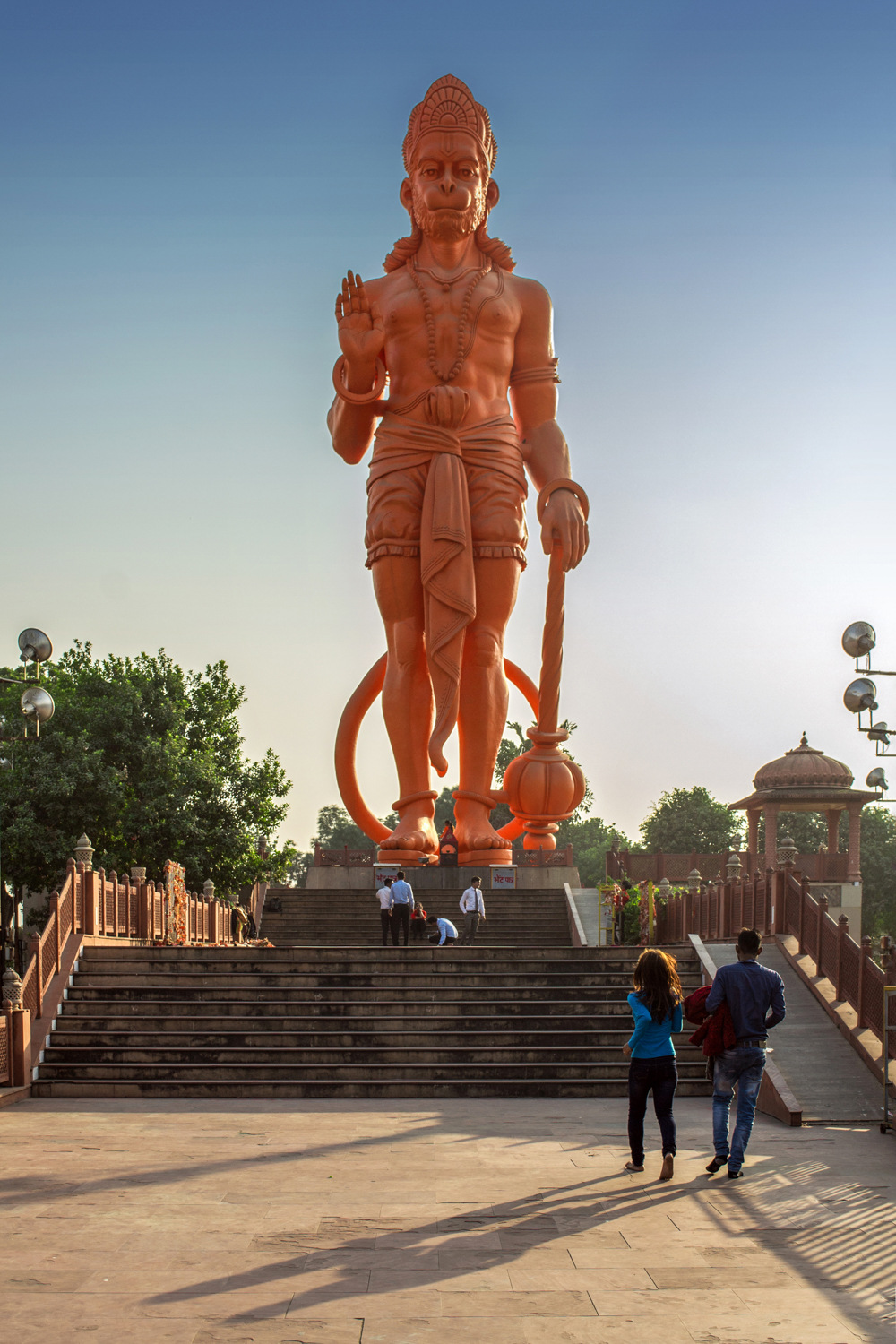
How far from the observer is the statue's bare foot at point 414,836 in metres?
19.5

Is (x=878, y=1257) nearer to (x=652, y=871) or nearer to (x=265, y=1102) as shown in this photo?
(x=265, y=1102)

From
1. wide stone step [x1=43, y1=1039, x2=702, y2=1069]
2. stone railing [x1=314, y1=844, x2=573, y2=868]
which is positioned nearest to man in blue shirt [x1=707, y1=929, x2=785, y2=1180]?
wide stone step [x1=43, y1=1039, x2=702, y2=1069]

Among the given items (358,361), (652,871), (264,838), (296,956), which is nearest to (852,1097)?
(296,956)

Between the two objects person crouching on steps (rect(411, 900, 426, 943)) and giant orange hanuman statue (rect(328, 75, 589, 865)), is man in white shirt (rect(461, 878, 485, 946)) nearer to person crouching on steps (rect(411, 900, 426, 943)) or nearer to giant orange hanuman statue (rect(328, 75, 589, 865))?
person crouching on steps (rect(411, 900, 426, 943))

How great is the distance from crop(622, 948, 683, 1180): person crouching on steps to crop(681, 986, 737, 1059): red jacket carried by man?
0.47 ft

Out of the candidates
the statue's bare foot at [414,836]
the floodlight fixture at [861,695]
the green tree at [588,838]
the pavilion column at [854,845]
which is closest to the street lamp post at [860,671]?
the floodlight fixture at [861,695]

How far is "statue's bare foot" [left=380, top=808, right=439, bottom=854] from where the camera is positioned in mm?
19516

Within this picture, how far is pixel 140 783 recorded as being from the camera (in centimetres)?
2623

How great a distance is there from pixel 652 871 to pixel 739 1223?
23.3m

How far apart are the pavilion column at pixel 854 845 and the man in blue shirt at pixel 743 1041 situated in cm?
2181

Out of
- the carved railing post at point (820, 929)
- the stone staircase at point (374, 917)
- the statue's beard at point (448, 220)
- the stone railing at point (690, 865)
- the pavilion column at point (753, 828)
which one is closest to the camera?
the carved railing post at point (820, 929)

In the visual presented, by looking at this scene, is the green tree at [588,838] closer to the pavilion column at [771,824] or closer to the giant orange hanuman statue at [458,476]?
the pavilion column at [771,824]

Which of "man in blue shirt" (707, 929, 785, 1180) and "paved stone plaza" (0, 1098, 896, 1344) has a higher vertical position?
"man in blue shirt" (707, 929, 785, 1180)

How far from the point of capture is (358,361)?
61.8ft
